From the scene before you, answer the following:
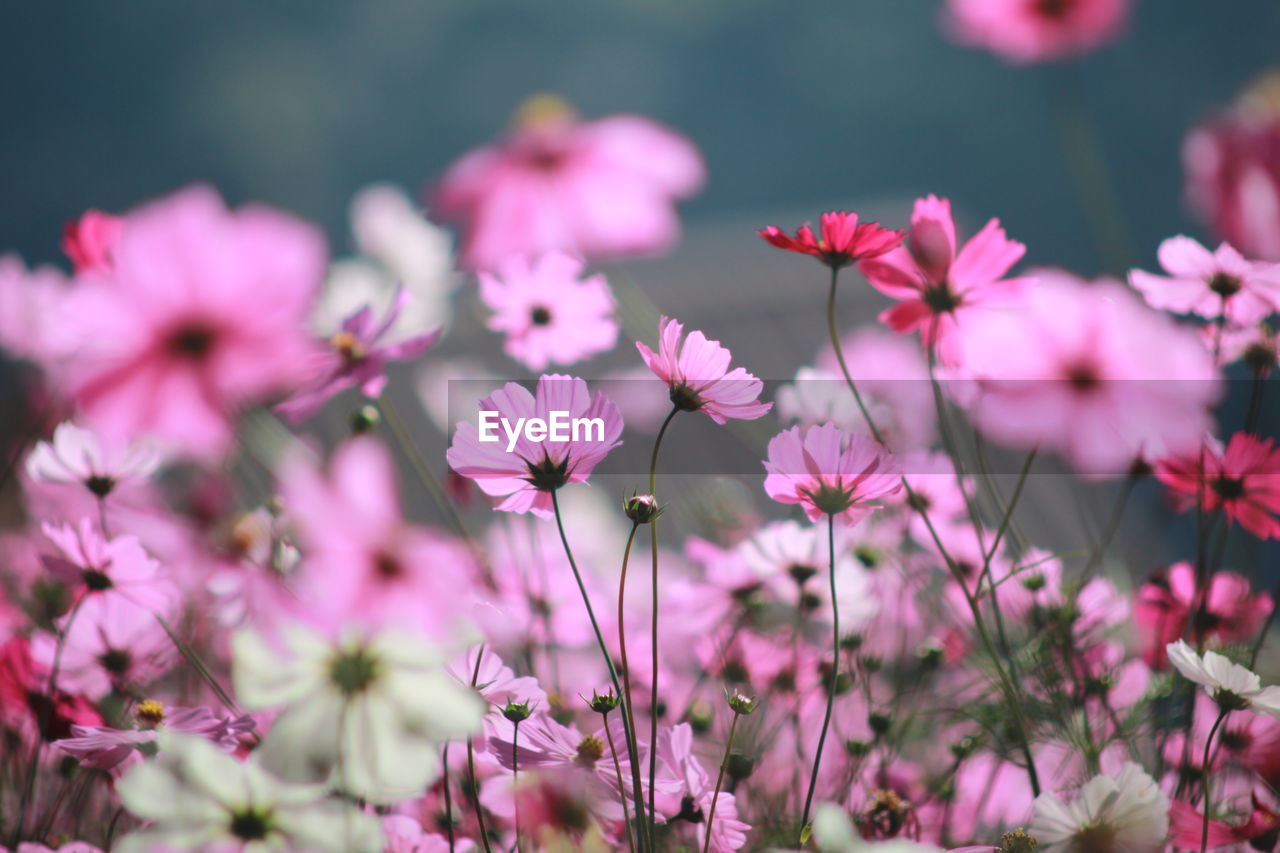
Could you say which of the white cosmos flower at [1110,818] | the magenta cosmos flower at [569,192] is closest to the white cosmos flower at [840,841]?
the white cosmos flower at [1110,818]

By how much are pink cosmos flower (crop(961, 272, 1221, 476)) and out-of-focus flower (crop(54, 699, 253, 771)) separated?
20 cm

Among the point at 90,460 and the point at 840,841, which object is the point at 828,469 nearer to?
the point at 840,841

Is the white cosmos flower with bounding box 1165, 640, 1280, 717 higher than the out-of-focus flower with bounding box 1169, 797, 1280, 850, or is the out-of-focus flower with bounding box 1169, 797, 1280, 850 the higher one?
the white cosmos flower with bounding box 1165, 640, 1280, 717

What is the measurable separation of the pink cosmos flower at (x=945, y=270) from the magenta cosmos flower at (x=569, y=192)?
6 centimetres

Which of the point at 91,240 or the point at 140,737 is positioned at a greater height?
the point at 91,240

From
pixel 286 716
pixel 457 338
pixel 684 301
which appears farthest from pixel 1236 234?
pixel 684 301

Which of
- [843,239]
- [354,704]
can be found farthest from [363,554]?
[843,239]

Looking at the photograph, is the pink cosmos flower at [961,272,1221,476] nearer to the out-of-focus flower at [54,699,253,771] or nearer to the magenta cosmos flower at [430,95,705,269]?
the magenta cosmos flower at [430,95,705,269]

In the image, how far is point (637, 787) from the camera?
0.19 metres

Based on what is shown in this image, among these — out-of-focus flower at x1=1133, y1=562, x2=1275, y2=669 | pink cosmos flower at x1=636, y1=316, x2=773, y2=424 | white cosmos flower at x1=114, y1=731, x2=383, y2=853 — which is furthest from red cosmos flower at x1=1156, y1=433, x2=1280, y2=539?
white cosmos flower at x1=114, y1=731, x2=383, y2=853

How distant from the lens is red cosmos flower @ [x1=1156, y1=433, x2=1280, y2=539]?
0.85ft

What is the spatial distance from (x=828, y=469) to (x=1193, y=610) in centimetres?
17

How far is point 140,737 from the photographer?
209 mm

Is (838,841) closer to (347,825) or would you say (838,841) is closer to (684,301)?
(347,825)
